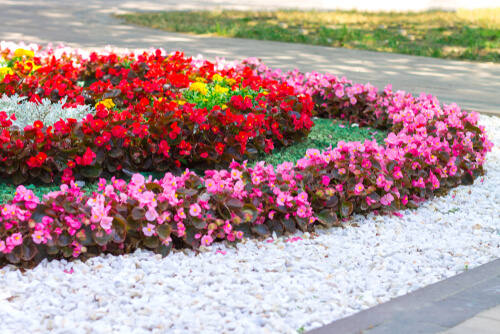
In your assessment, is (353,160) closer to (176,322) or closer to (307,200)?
(307,200)

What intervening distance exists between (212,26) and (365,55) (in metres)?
4.77

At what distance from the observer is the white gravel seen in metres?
2.76

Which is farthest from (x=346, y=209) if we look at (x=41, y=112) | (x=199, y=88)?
(x=41, y=112)

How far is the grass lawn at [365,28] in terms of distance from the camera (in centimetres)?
1311

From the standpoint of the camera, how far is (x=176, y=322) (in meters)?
2.73

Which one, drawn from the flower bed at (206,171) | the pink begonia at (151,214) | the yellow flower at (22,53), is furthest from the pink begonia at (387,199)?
the yellow flower at (22,53)

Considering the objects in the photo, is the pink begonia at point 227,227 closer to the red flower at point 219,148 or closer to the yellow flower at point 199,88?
the red flower at point 219,148

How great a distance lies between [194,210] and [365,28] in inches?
512

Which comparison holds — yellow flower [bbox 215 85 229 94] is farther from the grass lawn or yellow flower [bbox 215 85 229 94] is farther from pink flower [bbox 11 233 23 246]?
the grass lawn

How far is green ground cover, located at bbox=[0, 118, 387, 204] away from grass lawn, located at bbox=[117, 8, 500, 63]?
6836mm

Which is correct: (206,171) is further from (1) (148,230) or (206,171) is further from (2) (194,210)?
(1) (148,230)

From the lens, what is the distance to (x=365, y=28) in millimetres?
15680

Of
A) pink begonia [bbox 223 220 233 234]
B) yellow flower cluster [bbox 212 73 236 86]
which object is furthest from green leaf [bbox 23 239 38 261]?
yellow flower cluster [bbox 212 73 236 86]

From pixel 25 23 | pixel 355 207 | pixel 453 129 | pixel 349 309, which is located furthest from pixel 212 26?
pixel 349 309
